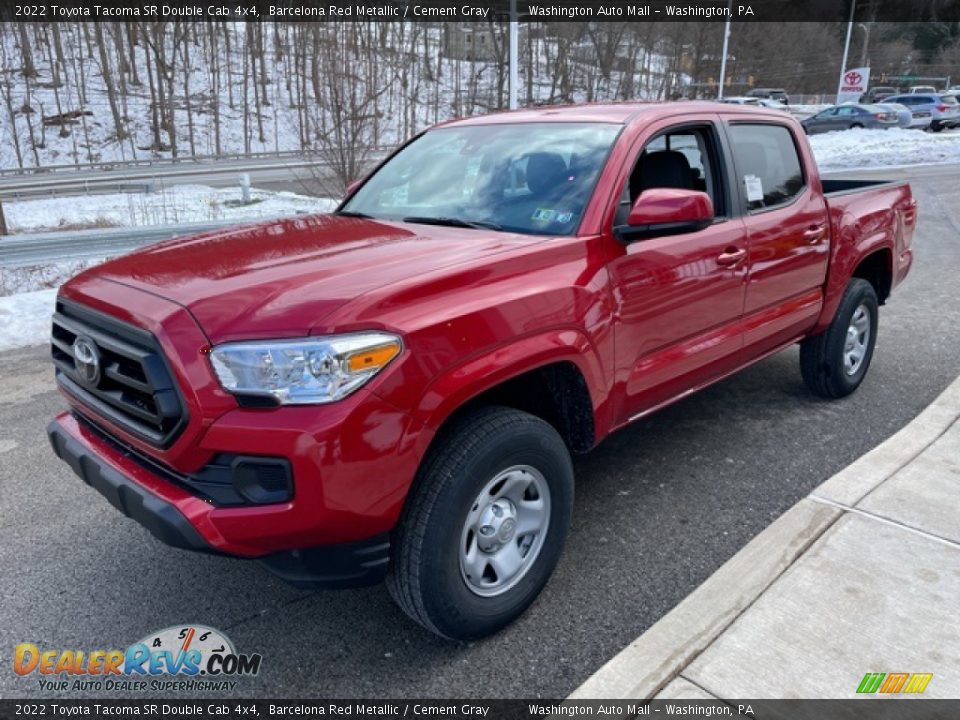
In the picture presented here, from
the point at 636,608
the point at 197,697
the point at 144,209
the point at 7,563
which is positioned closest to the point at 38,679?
the point at 197,697

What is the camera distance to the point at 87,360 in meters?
2.62

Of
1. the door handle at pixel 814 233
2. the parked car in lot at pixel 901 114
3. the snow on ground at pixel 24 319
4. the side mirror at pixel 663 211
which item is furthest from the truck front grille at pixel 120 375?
the parked car in lot at pixel 901 114

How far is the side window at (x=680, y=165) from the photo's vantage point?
11.5ft

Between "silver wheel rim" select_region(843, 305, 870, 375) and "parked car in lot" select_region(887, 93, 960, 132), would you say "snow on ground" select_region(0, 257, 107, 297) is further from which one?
"parked car in lot" select_region(887, 93, 960, 132)

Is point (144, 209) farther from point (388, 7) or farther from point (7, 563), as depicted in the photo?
point (388, 7)

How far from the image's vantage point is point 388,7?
27.3 meters

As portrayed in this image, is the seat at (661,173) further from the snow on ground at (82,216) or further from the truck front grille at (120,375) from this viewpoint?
A: the snow on ground at (82,216)

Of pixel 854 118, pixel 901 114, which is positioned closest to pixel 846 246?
pixel 854 118

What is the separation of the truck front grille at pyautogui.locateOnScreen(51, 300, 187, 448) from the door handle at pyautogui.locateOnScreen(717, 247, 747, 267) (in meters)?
2.58

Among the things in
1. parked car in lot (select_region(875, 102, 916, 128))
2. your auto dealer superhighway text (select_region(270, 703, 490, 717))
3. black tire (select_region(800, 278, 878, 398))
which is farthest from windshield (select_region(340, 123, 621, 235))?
parked car in lot (select_region(875, 102, 916, 128))

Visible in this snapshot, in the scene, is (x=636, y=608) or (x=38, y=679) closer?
(x=38, y=679)

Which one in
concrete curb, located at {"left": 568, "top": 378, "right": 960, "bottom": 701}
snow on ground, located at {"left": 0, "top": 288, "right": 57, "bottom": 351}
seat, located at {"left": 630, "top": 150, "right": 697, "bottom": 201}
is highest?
seat, located at {"left": 630, "top": 150, "right": 697, "bottom": 201}

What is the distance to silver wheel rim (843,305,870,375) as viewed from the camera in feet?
16.2

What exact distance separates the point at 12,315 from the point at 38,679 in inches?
211
